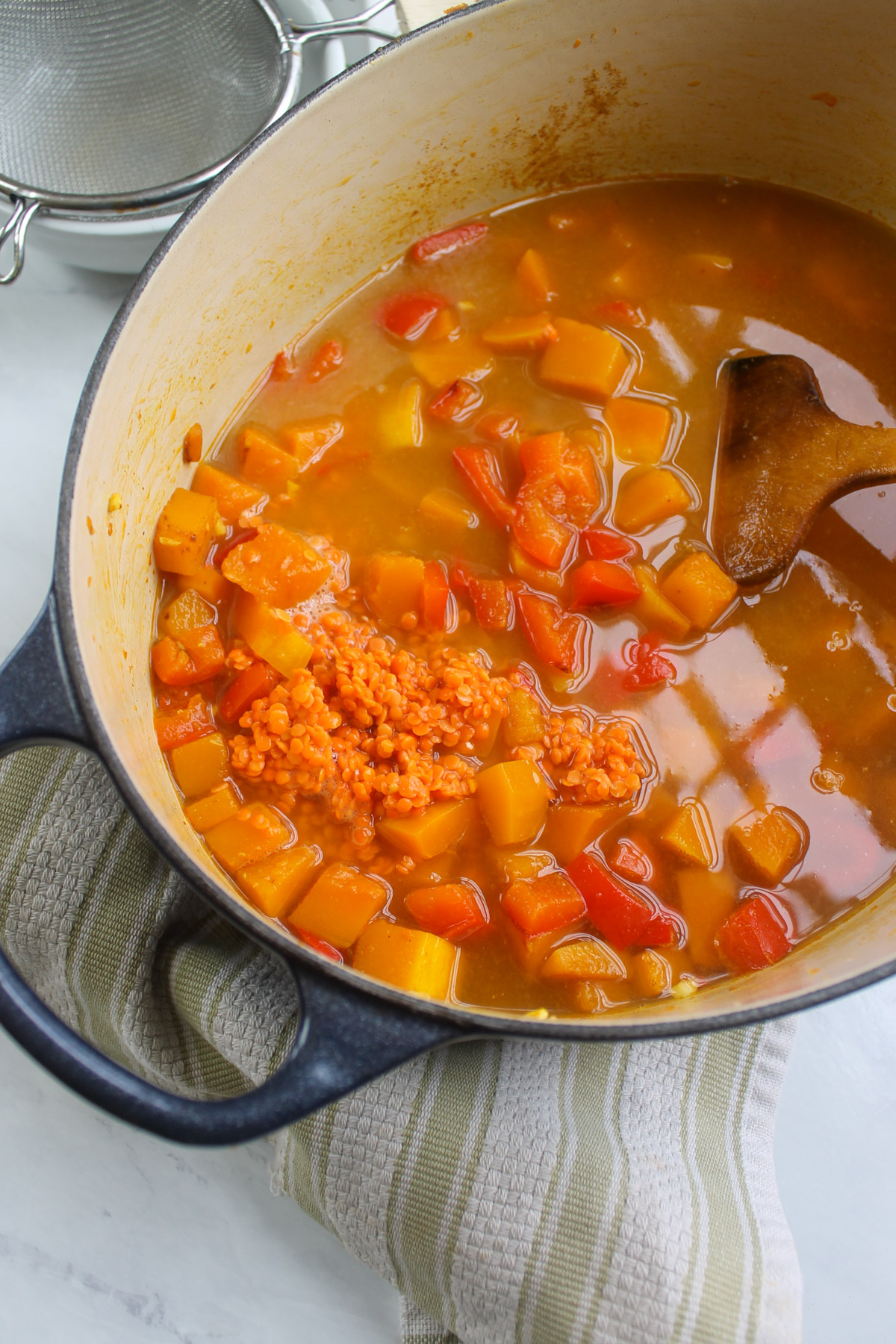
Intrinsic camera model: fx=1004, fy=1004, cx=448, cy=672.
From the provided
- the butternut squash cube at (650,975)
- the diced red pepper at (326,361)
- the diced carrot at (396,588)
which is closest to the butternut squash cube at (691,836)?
the butternut squash cube at (650,975)

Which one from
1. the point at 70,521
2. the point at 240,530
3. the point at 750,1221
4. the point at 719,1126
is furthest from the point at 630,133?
the point at 750,1221

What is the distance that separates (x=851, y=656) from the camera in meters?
1.63

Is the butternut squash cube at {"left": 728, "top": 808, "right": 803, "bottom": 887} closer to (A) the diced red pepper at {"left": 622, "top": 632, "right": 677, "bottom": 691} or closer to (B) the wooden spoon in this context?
(A) the diced red pepper at {"left": 622, "top": 632, "right": 677, "bottom": 691}

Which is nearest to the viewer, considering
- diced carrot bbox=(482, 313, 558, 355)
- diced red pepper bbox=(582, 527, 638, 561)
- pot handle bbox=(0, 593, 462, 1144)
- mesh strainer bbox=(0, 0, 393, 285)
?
pot handle bbox=(0, 593, 462, 1144)

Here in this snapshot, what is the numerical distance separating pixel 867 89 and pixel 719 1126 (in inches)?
70.2

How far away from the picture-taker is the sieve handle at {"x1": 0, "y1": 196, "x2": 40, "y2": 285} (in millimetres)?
1726

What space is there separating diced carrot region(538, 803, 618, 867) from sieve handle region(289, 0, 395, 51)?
4.46ft

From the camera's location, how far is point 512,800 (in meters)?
1.50

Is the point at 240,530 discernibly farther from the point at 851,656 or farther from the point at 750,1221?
the point at 750,1221

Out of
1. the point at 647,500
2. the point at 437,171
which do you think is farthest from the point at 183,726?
the point at 437,171

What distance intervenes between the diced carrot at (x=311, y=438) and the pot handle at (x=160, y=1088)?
0.61 m


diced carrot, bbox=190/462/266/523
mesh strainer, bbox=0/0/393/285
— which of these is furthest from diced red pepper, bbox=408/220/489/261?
diced carrot, bbox=190/462/266/523

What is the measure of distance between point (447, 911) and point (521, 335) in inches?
38.5

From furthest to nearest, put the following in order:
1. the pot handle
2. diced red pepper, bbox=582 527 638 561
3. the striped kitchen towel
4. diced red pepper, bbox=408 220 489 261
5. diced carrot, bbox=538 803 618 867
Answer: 1. diced red pepper, bbox=408 220 489 261
2. diced red pepper, bbox=582 527 638 561
3. diced carrot, bbox=538 803 618 867
4. the striped kitchen towel
5. the pot handle
